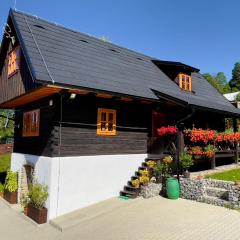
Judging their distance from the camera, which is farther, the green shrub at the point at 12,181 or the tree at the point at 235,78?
the tree at the point at 235,78

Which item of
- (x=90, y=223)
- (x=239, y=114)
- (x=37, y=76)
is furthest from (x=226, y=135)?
(x=37, y=76)

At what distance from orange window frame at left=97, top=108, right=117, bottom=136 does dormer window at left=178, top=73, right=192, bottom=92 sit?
6.46m

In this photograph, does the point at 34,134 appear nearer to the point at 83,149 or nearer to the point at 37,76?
the point at 83,149

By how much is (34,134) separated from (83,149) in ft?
9.44

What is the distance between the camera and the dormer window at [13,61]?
546 inches

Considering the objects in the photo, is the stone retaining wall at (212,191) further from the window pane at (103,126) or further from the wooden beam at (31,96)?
the wooden beam at (31,96)

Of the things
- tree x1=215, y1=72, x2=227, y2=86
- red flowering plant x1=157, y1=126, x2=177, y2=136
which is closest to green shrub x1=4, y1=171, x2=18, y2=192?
red flowering plant x1=157, y1=126, x2=177, y2=136

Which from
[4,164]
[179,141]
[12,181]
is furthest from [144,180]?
[4,164]

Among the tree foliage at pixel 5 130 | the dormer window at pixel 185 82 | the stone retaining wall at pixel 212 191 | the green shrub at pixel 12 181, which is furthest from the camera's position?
the tree foliage at pixel 5 130

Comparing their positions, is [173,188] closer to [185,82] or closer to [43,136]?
[43,136]

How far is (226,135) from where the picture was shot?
15477 millimetres

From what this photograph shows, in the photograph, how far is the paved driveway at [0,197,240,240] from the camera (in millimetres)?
8789

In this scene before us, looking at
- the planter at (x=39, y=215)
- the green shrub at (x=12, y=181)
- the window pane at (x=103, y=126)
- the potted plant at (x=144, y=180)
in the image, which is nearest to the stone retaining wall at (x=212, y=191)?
the potted plant at (x=144, y=180)

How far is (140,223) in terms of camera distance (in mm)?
9719
